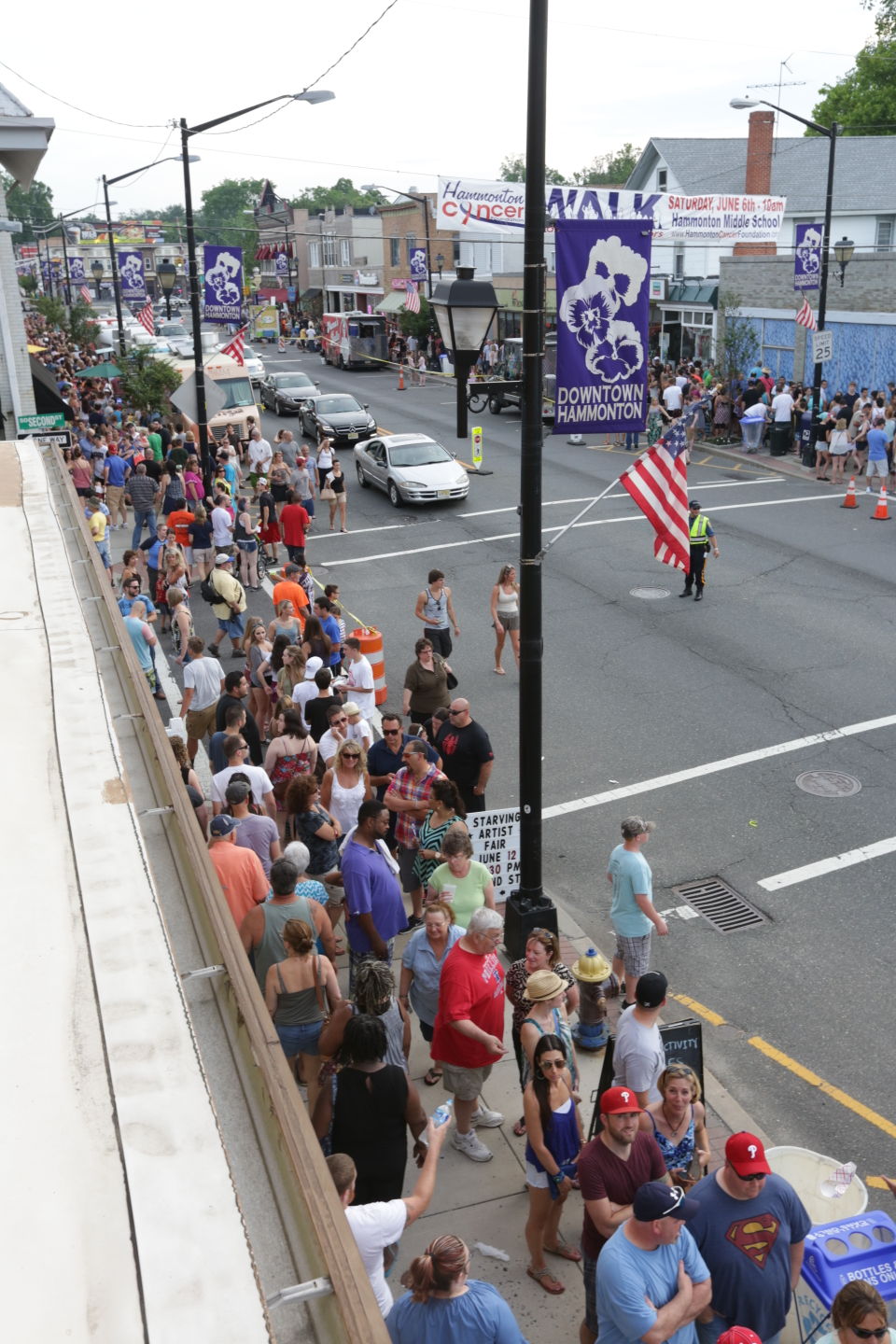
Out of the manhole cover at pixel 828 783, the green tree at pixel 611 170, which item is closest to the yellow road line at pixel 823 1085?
the manhole cover at pixel 828 783

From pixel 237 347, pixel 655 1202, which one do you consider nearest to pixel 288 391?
pixel 237 347

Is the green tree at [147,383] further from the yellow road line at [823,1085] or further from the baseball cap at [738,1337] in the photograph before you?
the baseball cap at [738,1337]

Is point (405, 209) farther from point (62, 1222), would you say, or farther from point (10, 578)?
point (62, 1222)

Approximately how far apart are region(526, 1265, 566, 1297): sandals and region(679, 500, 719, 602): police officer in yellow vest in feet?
39.7

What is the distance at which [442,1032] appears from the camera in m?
6.34

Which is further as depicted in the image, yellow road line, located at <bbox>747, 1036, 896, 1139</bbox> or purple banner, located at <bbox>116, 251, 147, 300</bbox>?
purple banner, located at <bbox>116, 251, 147, 300</bbox>

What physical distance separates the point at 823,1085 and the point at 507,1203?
233 cm

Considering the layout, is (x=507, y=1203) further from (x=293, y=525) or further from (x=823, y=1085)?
(x=293, y=525)

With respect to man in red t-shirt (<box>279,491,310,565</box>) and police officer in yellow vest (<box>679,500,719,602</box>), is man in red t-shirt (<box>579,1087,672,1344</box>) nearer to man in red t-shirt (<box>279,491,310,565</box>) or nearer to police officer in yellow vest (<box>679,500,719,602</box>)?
police officer in yellow vest (<box>679,500,719,602</box>)

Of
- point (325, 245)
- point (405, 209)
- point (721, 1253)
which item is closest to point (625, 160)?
point (325, 245)

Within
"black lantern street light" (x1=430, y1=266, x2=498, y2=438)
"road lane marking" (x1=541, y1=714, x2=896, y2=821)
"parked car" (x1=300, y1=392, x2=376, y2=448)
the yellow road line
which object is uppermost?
"black lantern street light" (x1=430, y1=266, x2=498, y2=438)

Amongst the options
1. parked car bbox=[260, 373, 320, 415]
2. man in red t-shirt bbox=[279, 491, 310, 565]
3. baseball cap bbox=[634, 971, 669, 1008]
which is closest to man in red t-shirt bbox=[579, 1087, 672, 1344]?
baseball cap bbox=[634, 971, 669, 1008]

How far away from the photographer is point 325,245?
84750 mm

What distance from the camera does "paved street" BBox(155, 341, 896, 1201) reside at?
788 cm
